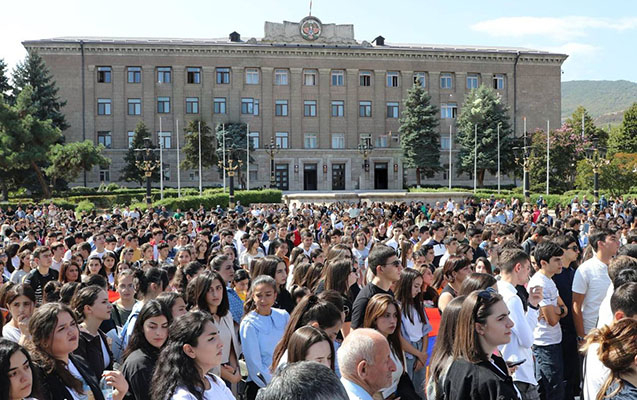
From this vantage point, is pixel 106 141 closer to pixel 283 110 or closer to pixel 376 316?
pixel 283 110

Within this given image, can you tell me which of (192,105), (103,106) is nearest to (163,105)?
(192,105)

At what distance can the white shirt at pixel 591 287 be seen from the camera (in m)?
7.14

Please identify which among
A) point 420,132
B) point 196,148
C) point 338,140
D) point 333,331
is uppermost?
point 420,132

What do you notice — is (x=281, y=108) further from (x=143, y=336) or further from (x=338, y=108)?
(x=143, y=336)

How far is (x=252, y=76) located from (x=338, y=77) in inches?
367

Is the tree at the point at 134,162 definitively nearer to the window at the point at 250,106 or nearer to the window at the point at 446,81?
the window at the point at 250,106

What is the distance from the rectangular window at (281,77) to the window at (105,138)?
18.3 m

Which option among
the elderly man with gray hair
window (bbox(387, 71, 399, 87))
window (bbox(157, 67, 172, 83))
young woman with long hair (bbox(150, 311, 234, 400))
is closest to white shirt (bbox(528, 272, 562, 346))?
the elderly man with gray hair

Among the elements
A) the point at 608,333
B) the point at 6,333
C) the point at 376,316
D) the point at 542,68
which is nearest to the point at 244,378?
the point at 376,316

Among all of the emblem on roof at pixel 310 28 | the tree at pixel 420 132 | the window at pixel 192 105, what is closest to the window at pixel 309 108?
the emblem on roof at pixel 310 28

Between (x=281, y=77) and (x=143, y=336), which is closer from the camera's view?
(x=143, y=336)

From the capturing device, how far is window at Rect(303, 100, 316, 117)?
65544 mm

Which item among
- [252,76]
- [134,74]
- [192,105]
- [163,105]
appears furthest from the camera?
[252,76]

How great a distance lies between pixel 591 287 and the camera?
721cm
